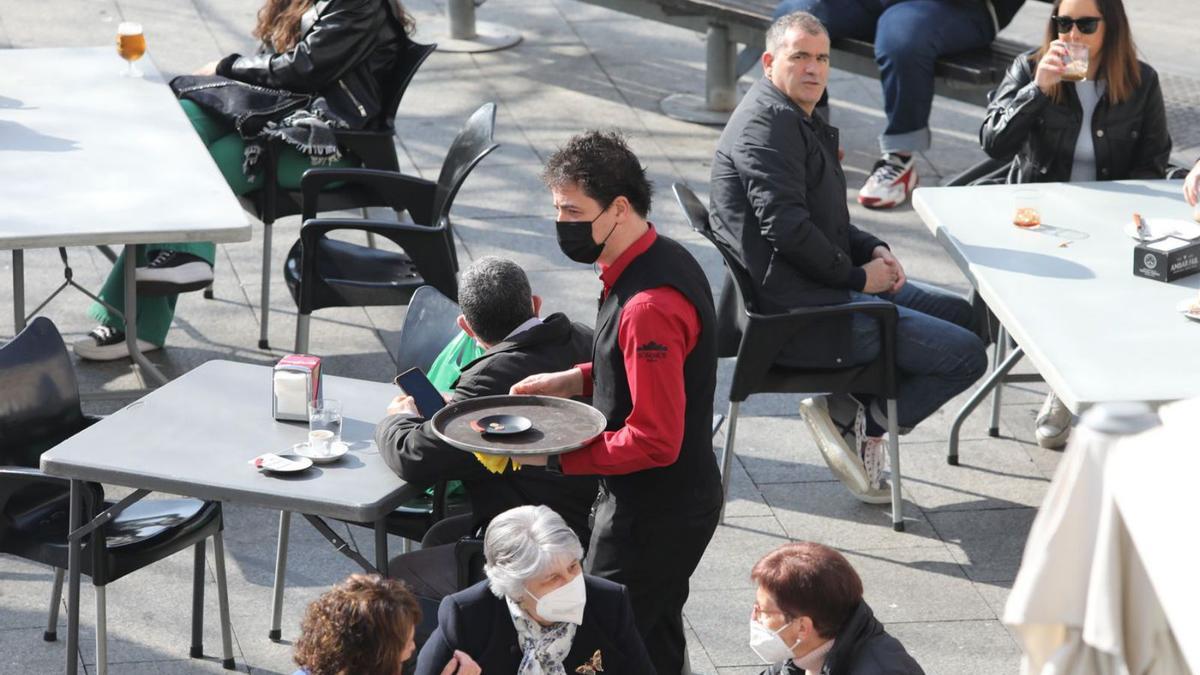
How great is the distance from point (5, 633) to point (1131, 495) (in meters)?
3.62

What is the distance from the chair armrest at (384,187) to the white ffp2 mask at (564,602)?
10.3 ft

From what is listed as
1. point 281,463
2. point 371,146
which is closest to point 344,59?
point 371,146

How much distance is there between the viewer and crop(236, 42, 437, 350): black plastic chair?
Answer: 7.05 metres

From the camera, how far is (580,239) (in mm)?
4227

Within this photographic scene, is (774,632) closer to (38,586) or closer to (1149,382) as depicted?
(1149,382)

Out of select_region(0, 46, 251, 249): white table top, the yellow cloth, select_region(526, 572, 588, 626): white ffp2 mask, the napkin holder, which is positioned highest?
the napkin holder

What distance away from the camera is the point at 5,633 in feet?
16.8

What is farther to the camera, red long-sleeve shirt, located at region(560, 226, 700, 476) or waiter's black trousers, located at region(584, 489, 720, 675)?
waiter's black trousers, located at region(584, 489, 720, 675)

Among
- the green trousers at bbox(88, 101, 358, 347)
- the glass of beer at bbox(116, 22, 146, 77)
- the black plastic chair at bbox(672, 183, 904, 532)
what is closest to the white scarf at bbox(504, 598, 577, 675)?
the black plastic chair at bbox(672, 183, 904, 532)

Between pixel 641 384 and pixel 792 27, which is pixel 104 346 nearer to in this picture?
pixel 792 27

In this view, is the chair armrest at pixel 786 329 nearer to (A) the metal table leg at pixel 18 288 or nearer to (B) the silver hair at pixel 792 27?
(B) the silver hair at pixel 792 27

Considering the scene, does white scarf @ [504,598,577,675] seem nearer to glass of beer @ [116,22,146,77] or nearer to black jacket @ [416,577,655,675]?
black jacket @ [416,577,655,675]

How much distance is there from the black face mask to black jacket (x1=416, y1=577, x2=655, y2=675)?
82 centimetres

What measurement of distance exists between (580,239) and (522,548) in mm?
813
